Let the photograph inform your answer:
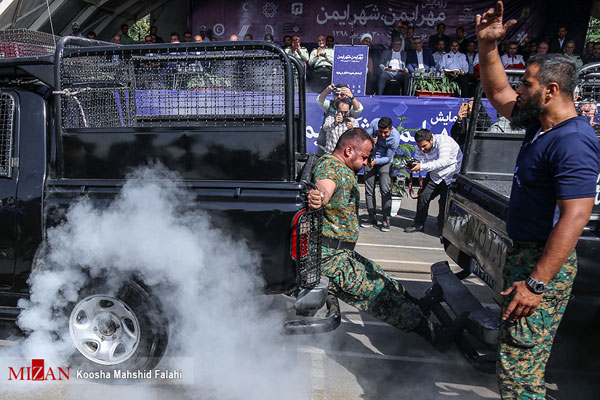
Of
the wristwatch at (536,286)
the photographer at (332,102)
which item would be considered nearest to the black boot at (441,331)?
the wristwatch at (536,286)

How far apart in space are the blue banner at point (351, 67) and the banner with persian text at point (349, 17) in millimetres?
4701

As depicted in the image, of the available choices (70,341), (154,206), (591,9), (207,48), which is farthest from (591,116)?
(591,9)

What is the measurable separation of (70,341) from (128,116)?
197 centimetres

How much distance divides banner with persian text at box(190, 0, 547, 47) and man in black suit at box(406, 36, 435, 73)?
3345mm

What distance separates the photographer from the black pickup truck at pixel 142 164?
2.94 metres

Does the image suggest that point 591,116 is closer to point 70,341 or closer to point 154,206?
point 154,206

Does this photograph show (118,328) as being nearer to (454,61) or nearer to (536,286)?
(536,286)

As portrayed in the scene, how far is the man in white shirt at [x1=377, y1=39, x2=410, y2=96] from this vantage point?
11.8m

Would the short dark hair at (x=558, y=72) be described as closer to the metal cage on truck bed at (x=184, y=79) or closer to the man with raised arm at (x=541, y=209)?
the man with raised arm at (x=541, y=209)

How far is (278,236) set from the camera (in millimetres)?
2939

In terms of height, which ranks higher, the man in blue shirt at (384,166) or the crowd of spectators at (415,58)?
the crowd of spectators at (415,58)

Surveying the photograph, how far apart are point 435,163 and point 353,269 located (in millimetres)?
3805

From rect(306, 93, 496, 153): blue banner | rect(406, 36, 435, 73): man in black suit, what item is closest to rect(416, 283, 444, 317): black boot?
rect(306, 93, 496, 153): blue banner

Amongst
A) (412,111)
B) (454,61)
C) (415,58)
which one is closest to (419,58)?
(415,58)
